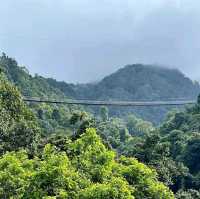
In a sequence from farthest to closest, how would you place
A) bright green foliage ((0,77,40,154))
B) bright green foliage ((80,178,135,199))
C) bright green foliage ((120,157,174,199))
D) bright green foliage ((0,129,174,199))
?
bright green foliage ((0,77,40,154))
bright green foliage ((120,157,174,199))
bright green foliage ((0,129,174,199))
bright green foliage ((80,178,135,199))

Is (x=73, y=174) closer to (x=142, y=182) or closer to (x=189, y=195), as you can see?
(x=142, y=182)

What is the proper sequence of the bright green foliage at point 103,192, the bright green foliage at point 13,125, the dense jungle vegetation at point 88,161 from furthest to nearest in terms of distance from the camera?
1. the bright green foliage at point 13,125
2. the dense jungle vegetation at point 88,161
3. the bright green foliage at point 103,192

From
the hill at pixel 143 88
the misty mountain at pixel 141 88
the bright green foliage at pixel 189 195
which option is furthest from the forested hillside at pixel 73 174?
the hill at pixel 143 88

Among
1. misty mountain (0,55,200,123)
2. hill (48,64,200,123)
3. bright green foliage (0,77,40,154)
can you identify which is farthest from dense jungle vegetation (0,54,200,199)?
hill (48,64,200,123)

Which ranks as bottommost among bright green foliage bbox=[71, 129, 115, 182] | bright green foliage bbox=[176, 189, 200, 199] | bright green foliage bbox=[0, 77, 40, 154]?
bright green foliage bbox=[176, 189, 200, 199]

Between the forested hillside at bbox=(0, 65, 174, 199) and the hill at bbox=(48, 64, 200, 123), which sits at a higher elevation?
the hill at bbox=(48, 64, 200, 123)

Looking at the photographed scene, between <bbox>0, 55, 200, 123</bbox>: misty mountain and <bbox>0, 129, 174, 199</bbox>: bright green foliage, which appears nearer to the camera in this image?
<bbox>0, 129, 174, 199</bbox>: bright green foliage

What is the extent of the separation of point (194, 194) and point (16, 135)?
13.2 m

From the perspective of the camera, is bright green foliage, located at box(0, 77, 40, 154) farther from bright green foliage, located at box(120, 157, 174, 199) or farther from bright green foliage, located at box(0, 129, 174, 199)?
bright green foliage, located at box(120, 157, 174, 199)

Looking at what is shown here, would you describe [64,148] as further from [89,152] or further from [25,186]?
[25,186]

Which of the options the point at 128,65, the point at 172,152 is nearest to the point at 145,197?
the point at 172,152

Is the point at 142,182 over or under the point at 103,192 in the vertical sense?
under

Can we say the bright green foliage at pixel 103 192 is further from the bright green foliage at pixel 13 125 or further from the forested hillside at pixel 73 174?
the bright green foliage at pixel 13 125

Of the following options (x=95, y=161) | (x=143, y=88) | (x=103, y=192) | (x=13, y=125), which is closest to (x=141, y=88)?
(x=143, y=88)
